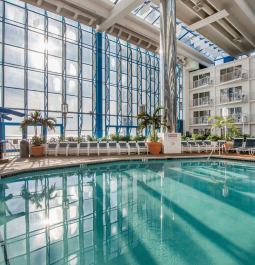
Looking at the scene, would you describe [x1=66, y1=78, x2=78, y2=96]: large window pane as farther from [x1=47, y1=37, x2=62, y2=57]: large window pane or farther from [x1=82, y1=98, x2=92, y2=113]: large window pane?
[x1=47, y1=37, x2=62, y2=57]: large window pane

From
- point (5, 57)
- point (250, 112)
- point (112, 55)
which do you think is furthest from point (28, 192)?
point (250, 112)

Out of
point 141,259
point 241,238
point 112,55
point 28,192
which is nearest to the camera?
point 141,259

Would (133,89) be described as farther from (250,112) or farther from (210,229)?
(210,229)

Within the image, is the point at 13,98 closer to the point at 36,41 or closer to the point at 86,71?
the point at 36,41

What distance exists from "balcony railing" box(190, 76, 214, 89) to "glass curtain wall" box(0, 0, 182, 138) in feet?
19.5

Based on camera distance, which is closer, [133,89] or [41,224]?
[41,224]

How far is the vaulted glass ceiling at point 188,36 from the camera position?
15.0 m

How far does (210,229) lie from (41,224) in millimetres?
2564

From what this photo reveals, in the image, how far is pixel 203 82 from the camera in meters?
22.1

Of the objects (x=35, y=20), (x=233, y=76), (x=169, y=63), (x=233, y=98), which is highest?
(x=35, y=20)

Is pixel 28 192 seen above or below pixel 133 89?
below

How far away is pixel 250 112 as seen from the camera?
59.1 ft

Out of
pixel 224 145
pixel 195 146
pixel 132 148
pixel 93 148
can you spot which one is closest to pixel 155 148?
pixel 132 148

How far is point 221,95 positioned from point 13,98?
63.4 feet
